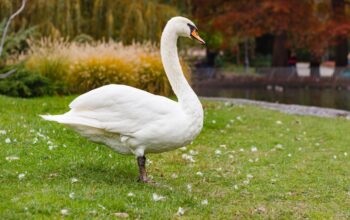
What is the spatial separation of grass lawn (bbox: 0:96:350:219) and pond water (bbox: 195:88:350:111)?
11.8 meters

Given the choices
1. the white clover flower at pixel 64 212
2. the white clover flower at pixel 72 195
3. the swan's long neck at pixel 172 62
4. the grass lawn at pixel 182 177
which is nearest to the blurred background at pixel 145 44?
the grass lawn at pixel 182 177

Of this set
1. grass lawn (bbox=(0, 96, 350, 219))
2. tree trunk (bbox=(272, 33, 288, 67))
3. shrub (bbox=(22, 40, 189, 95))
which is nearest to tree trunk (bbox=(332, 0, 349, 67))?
tree trunk (bbox=(272, 33, 288, 67))

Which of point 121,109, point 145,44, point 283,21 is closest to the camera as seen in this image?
point 121,109

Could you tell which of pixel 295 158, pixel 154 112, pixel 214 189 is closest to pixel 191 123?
pixel 154 112

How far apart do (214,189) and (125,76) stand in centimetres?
1061

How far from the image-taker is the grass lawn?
5312 millimetres

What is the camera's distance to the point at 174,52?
22.6 feet

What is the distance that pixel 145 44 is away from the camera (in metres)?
21.5

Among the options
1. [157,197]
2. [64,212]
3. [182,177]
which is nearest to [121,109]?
[157,197]

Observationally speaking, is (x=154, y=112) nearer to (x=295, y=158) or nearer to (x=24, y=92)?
(x=295, y=158)

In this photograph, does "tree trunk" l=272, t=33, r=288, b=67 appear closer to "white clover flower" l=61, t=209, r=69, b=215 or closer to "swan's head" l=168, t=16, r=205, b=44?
"swan's head" l=168, t=16, r=205, b=44

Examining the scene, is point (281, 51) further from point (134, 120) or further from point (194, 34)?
point (134, 120)

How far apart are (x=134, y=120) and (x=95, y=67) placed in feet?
36.0

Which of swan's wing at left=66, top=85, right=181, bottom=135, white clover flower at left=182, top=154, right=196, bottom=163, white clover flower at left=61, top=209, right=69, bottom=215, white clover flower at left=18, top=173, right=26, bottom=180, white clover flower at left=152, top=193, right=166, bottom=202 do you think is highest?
swan's wing at left=66, top=85, right=181, bottom=135
